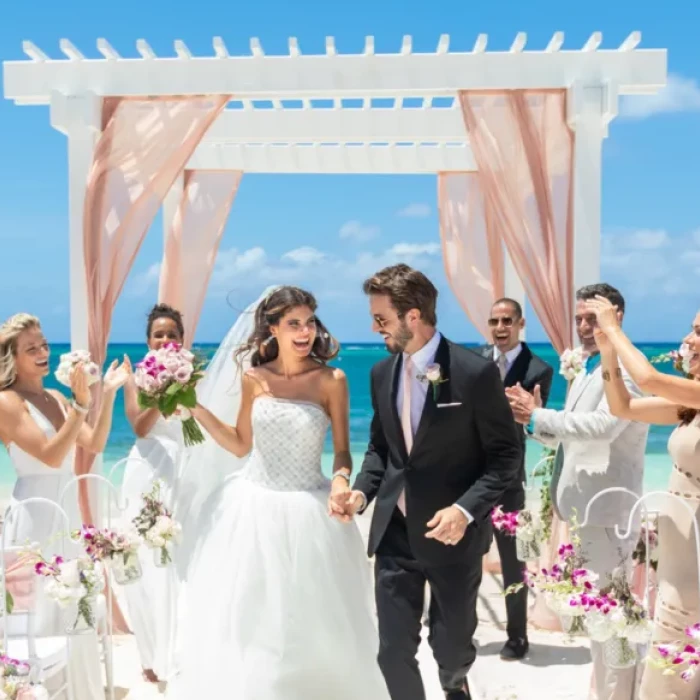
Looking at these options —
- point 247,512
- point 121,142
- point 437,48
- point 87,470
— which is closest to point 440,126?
point 437,48

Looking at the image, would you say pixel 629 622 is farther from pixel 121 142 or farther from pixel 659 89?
pixel 121 142

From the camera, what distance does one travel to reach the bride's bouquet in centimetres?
452

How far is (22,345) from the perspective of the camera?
4543mm

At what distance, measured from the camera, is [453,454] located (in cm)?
369

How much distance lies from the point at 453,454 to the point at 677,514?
2.68ft

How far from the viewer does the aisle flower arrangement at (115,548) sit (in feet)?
12.6

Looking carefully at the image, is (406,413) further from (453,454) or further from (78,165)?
(78,165)

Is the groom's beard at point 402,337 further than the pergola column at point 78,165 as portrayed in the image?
No

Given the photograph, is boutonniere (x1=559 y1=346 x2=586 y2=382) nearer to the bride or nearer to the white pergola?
the white pergola

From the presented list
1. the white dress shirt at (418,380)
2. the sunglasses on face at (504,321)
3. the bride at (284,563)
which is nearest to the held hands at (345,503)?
the bride at (284,563)

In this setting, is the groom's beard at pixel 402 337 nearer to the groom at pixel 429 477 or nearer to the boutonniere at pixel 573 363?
the groom at pixel 429 477

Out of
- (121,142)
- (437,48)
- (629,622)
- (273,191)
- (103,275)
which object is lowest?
(629,622)

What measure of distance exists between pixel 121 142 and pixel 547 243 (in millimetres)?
2810

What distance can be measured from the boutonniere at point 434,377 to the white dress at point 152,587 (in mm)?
1911
